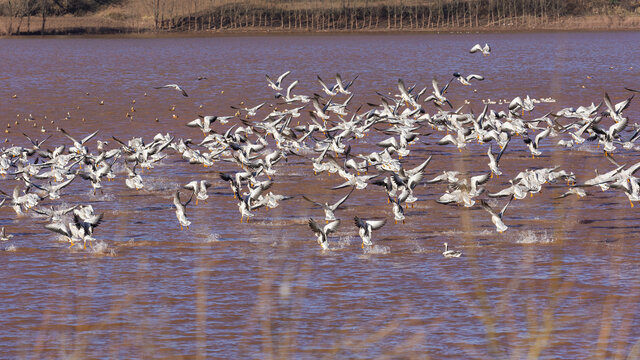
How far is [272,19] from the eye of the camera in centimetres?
12300

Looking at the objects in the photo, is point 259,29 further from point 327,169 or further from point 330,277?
point 330,277

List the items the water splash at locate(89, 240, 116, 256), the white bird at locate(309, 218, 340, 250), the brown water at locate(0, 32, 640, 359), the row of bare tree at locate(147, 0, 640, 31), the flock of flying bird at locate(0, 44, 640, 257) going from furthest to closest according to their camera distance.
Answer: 1. the row of bare tree at locate(147, 0, 640, 31)
2. the flock of flying bird at locate(0, 44, 640, 257)
3. the water splash at locate(89, 240, 116, 256)
4. the white bird at locate(309, 218, 340, 250)
5. the brown water at locate(0, 32, 640, 359)

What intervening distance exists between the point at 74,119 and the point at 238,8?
88452 mm

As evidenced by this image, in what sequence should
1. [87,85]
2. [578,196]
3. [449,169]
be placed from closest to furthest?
[578,196] → [449,169] → [87,85]

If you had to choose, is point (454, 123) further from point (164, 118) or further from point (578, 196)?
point (164, 118)

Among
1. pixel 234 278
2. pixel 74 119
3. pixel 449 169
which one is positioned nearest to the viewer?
pixel 234 278

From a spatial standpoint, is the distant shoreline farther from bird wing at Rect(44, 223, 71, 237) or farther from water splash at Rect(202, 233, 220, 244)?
bird wing at Rect(44, 223, 71, 237)

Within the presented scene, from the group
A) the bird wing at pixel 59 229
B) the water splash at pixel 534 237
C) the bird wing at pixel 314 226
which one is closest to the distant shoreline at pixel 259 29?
the bird wing at pixel 59 229

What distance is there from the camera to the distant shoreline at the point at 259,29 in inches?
4530

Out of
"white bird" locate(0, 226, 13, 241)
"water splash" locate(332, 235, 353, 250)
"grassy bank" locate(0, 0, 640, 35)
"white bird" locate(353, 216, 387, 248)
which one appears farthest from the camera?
"grassy bank" locate(0, 0, 640, 35)

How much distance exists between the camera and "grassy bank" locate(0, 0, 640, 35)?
118688 millimetres

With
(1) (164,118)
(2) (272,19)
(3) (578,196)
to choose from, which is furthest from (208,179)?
(2) (272,19)

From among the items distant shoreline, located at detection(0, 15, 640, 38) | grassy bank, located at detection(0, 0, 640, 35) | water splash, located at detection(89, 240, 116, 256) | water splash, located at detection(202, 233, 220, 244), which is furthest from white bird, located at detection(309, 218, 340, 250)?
grassy bank, located at detection(0, 0, 640, 35)

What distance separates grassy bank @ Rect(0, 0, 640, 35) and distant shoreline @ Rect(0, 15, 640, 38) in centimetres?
11
